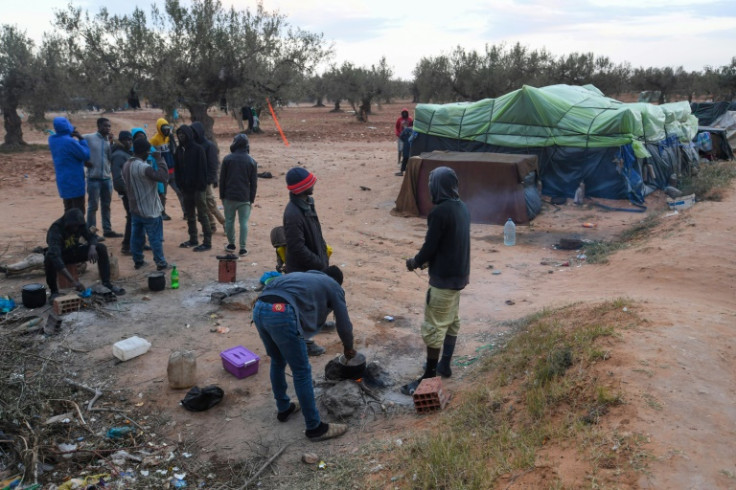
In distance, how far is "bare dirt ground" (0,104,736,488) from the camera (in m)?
3.29

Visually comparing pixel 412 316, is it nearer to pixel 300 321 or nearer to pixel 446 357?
pixel 446 357

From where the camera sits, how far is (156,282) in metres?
6.85

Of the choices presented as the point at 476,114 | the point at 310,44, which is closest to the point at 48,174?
the point at 310,44

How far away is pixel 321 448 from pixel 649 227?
8.17m

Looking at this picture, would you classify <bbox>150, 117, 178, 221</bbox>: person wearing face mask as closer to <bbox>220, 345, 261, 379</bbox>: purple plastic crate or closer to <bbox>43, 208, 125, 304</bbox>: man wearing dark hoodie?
<bbox>43, 208, 125, 304</bbox>: man wearing dark hoodie

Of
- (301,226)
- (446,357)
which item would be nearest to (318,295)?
(301,226)

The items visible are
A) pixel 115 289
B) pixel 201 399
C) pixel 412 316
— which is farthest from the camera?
pixel 115 289

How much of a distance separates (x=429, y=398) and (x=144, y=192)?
4.76 m

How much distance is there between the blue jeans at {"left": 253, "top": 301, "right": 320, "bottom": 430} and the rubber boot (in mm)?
1289

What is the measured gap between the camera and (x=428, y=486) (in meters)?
3.11

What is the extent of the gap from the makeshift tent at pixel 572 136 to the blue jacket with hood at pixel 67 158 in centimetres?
899

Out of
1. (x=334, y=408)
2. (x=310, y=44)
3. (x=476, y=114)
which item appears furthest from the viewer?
(x=310, y=44)

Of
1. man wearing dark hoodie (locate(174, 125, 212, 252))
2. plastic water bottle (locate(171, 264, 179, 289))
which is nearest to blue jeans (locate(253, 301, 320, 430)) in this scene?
plastic water bottle (locate(171, 264, 179, 289))

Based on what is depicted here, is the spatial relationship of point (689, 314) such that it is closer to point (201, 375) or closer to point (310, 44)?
point (201, 375)
